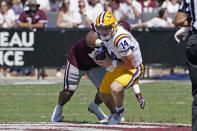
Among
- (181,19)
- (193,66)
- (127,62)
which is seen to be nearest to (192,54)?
(193,66)

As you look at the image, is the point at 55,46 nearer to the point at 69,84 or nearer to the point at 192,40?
the point at 69,84

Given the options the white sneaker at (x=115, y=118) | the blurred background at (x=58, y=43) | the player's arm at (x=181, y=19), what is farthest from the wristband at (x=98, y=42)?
the blurred background at (x=58, y=43)

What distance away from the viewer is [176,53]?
58.0ft

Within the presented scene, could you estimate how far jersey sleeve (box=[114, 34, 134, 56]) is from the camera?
27.3ft

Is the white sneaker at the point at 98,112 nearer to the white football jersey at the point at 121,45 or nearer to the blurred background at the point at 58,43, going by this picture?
the white football jersey at the point at 121,45

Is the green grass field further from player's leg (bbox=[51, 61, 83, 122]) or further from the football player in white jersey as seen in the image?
the football player in white jersey

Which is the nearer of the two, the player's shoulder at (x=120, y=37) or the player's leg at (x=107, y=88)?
the player's shoulder at (x=120, y=37)

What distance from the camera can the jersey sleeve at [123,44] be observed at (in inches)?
328

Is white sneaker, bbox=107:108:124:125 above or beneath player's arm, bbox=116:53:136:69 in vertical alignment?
beneath

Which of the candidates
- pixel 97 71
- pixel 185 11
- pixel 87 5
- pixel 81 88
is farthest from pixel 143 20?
pixel 185 11

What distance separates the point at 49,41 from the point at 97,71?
324 inches

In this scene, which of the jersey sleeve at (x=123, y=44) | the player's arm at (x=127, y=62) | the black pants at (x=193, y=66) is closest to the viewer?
the black pants at (x=193, y=66)

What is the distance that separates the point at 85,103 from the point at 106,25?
13.8 feet

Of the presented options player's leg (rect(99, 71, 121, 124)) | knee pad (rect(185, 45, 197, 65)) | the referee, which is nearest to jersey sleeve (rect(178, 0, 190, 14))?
the referee
